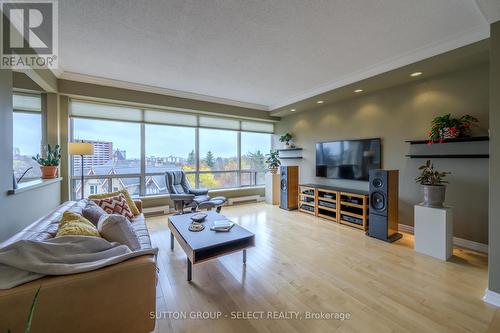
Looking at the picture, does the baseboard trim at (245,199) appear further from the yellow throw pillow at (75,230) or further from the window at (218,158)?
the yellow throw pillow at (75,230)

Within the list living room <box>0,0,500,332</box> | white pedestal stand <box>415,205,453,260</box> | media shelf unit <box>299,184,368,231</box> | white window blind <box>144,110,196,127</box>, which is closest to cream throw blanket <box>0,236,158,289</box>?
living room <box>0,0,500,332</box>

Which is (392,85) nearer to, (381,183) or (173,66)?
(381,183)

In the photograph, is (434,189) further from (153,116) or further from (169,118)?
(153,116)

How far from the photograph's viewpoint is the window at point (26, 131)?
3.49 m

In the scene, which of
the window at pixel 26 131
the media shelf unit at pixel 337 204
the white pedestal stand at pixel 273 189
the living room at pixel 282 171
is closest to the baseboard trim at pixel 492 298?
the living room at pixel 282 171

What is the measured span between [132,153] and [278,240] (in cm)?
363

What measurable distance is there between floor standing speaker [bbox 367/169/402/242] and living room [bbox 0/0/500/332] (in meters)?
0.03

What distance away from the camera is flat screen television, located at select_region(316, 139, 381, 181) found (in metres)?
3.91

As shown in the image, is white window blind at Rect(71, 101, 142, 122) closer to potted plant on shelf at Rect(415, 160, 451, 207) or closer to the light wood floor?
the light wood floor

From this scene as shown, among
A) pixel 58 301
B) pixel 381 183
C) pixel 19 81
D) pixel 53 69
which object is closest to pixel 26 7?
pixel 53 69

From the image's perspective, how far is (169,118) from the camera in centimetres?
493

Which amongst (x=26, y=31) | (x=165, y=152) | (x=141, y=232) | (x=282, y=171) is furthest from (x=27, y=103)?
(x=282, y=171)

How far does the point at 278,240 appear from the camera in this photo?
3.19 m

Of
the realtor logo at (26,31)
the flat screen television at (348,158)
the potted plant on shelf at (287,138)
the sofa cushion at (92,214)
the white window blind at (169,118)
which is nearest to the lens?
the realtor logo at (26,31)
